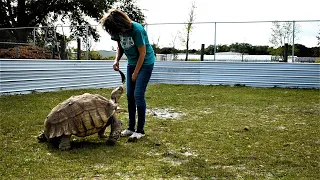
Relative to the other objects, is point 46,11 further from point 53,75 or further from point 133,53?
point 133,53

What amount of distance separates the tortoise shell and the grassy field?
0.24m

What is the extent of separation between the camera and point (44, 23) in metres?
26.5

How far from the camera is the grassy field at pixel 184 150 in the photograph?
385cm

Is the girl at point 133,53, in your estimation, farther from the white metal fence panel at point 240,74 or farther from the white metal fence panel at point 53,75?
the white metal fence panel at point 240,74

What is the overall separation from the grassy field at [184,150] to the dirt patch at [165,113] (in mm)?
175

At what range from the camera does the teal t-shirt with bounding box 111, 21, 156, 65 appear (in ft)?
16.7

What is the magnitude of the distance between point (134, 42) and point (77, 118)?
1.31 meters

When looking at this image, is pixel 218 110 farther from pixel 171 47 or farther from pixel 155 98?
pixel 171 47

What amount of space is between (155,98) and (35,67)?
4037mm

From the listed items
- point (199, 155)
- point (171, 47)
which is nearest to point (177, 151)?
point (199, 155)

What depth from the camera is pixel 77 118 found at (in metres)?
4.77

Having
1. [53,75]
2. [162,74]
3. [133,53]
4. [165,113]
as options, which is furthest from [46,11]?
[133,53]

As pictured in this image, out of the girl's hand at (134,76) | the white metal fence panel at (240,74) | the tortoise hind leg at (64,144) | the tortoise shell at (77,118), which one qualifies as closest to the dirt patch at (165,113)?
the girl's hand at (134,76)

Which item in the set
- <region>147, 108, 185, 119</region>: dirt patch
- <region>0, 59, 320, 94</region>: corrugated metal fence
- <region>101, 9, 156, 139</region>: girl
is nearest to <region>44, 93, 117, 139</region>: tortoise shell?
<region>101, 9, 156, 139</region>: girl
